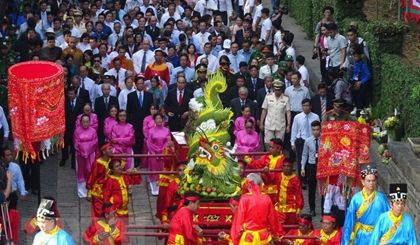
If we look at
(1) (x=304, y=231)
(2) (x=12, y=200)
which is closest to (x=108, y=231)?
(2) (x=12, y=200)

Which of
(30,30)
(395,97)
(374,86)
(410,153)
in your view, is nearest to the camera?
(410,153)

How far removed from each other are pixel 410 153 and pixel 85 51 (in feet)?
27.6

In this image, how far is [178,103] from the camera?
22.9m

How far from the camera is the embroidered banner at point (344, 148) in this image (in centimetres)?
1841

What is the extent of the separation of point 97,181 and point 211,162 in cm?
281

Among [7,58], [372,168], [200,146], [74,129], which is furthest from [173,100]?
[372,168]

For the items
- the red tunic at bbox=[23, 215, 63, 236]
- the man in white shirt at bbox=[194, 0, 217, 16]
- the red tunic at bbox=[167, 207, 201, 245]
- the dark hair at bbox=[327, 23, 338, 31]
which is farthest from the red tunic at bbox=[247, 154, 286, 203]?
the man in white shirt at bbox=[194, 0, 217, 16]

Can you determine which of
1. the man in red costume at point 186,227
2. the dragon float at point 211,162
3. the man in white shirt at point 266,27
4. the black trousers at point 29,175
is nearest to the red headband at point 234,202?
the man in red costume at point 186,227

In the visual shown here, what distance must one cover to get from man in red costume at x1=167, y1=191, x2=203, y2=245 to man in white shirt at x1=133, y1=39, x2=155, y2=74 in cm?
879

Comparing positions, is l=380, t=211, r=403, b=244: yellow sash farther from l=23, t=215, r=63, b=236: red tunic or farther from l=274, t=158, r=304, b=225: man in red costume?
l=23, t=215, r=63, b=236: red tunic

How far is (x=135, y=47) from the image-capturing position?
2642 centimetres

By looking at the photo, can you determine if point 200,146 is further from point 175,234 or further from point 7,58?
point 7,58

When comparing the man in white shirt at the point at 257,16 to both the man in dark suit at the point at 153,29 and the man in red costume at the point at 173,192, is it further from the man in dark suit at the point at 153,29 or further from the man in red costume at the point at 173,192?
the man in red costume at the point at 173,192

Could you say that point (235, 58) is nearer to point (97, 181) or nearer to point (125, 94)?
point (125, 94)
